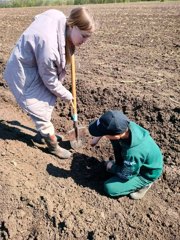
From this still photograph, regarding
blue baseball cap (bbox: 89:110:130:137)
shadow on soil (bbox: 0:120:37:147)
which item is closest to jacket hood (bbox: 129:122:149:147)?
blue baseball cap (bbox: 89:110:130:137)

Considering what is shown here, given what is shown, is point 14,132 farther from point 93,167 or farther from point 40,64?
point 40,64

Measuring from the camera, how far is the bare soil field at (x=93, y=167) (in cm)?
281

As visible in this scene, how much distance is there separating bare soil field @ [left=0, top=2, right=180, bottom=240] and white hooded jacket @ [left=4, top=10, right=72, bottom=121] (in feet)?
1.97

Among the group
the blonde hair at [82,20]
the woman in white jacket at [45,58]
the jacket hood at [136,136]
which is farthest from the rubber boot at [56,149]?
the blonde hair at [82,20]

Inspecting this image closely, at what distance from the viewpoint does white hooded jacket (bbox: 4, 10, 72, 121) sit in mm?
2771

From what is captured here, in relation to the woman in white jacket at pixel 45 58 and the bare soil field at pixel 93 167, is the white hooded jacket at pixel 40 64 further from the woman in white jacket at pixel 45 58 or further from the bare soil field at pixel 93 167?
the bare soil field at pixel 93 167

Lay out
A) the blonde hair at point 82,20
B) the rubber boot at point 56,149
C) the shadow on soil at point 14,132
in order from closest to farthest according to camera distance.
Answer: the blonde hair at point 82,20, the rubber boot at point 56,149, the shadow on soil at point 14,132

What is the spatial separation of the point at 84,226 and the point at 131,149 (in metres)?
0.75

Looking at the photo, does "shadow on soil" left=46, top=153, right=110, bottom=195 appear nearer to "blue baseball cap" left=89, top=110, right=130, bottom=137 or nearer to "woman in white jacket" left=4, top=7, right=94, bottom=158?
"woman in white jacket" left=4, top=7, right=94, bottom=158

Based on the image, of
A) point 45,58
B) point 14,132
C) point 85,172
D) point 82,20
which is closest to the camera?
point 82,20

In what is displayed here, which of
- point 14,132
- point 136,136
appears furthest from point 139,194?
point 14,132

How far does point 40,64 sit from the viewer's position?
9.35ft

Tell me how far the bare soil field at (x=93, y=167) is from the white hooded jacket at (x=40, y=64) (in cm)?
60

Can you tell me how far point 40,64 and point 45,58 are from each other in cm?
9
